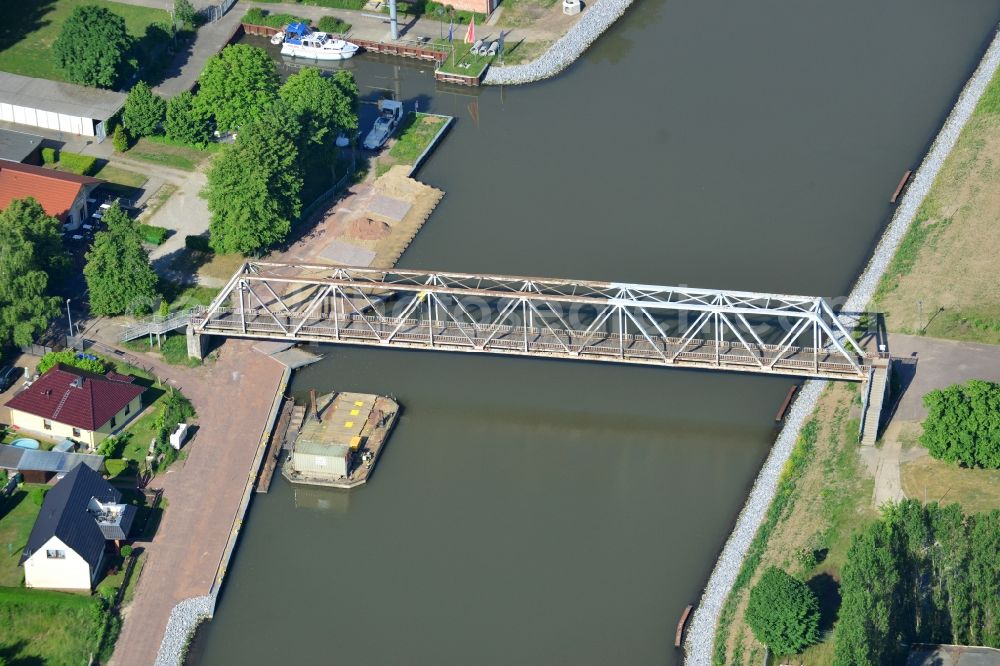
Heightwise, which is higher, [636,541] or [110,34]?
[110,34]

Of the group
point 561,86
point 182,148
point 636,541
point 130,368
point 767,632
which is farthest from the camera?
point 561,86

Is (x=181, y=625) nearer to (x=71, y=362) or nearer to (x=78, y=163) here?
(x=71, y=362)

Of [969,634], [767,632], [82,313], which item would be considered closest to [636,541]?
[767,632]

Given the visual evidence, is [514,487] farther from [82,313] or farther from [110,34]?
[110,34]

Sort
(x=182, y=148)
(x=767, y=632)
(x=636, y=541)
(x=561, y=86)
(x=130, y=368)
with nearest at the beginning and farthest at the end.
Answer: (x=767, y=632) < (x=636, y=541) < (x=130, y=368) < (x=182, y=148) < (x=561, y=86)

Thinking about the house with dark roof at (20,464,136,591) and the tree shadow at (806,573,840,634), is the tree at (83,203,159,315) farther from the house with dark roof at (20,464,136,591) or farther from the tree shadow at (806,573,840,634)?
the tree shadow at (806,573,840,634)

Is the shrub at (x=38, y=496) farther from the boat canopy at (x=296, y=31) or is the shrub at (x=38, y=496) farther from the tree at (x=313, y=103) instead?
the boat canopy at (x=296, y=31)

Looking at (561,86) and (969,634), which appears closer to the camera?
(969,634)
